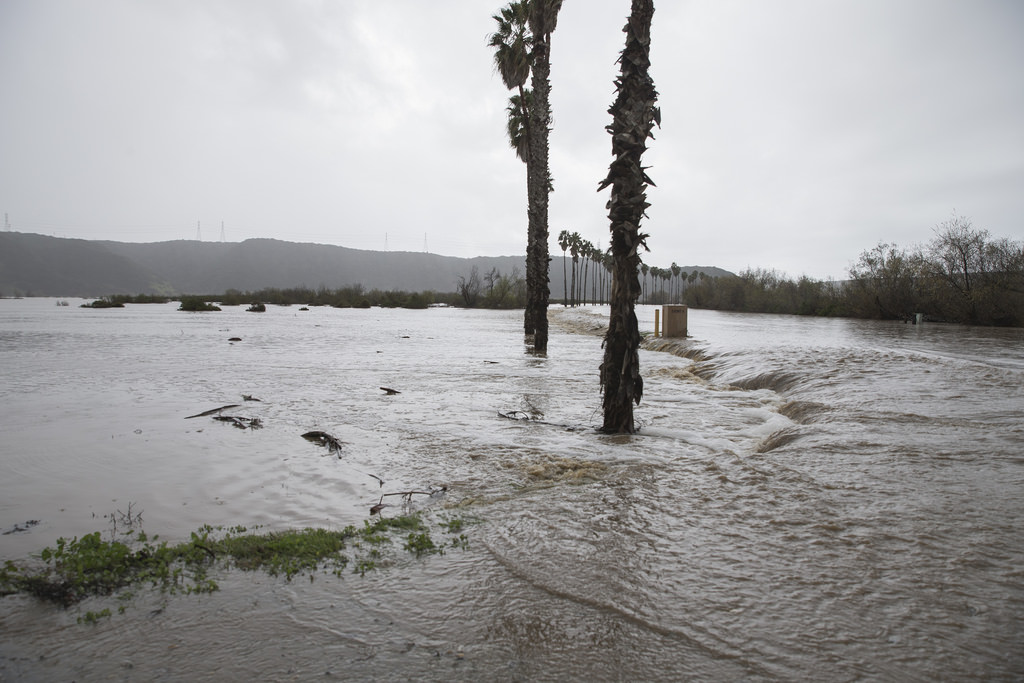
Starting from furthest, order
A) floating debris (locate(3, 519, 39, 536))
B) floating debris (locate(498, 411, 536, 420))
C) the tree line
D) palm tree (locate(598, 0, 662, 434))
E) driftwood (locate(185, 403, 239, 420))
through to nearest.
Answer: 1. the tree line
2. floating debris (locate(498, 411, 536, 420))
3. driftwood (locate(185, 403, 239, 420))
4. palm tree (locate(598, 0, 662, 434))
5. floating debris (locate(3, 519, 39, 536))

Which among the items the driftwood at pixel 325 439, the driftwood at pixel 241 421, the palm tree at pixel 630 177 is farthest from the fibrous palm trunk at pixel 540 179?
the driftwood at pixel 325 439

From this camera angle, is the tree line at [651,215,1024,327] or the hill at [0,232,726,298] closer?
Answer: the tree line at [651,215,1024,327]

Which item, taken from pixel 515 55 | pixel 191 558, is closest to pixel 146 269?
pixel 515 55

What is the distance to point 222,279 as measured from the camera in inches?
6614

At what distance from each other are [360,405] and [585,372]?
5.84m

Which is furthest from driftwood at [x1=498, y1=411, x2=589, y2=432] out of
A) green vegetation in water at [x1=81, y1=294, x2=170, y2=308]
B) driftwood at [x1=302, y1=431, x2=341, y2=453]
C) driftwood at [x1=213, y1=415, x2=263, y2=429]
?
green vegetation in water at [x1=81, y1=294, x2=170, y2=308]

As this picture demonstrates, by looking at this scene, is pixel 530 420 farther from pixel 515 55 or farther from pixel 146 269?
pixel 146 269

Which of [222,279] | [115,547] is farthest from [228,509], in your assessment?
[222,279]

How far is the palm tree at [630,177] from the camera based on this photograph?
610 cm

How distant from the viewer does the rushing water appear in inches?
89.2

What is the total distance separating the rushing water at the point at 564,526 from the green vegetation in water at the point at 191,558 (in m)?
0.12

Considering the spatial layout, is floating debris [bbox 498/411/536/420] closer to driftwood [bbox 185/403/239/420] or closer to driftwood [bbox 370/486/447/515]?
driftwood [bbox 370/486/447/515]

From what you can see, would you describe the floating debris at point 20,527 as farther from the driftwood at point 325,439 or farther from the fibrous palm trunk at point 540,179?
the fibrous palm trunk at point 540,179

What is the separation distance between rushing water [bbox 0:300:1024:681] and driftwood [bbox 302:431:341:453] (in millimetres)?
224
